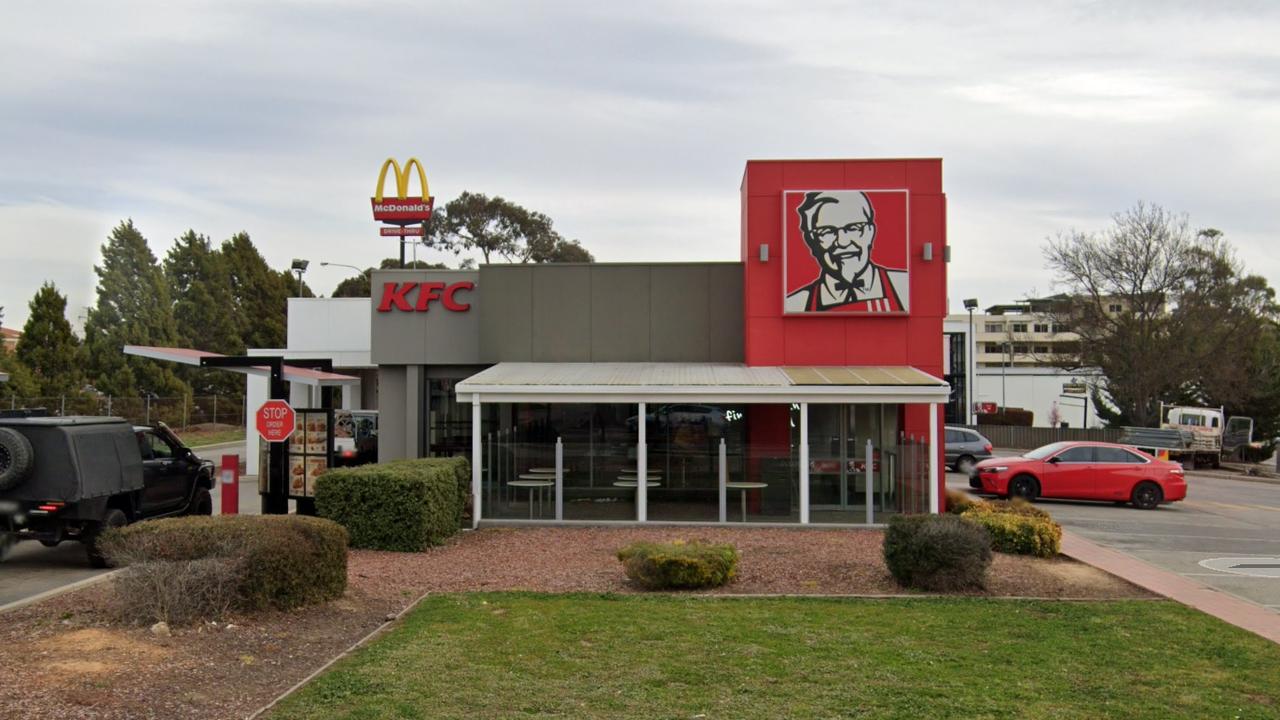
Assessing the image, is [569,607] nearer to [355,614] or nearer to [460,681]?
[355,614]

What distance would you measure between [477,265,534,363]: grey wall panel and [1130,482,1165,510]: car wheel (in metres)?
13.0

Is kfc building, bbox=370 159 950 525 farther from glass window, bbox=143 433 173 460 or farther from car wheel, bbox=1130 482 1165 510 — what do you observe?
car wheel, bbox=1130 482 1165 510

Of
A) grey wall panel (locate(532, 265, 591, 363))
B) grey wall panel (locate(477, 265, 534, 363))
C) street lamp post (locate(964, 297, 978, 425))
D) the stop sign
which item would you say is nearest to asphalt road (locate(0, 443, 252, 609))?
the stop sign

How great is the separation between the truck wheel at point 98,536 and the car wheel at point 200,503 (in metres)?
2.90

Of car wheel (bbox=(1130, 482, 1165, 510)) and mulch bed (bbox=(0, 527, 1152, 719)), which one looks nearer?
mulch bed (bbox=(0, 527, 1152, 719))

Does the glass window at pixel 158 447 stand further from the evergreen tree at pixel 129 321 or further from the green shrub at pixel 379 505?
the evergreen tree at pixel 129 321

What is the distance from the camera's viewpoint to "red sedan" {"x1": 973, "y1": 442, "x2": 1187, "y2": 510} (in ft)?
69.6

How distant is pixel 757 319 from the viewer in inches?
741

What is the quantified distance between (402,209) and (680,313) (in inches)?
384

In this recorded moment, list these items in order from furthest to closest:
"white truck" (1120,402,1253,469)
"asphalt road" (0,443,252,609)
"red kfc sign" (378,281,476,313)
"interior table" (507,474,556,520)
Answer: "white truck" (1120,402,1253,469)
"red kfc sign" (378,281,476,313)
"interior table" (507,474,556,520)
"asphalt road" (0,443,252,609)

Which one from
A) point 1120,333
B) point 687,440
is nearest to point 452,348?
point 687,440

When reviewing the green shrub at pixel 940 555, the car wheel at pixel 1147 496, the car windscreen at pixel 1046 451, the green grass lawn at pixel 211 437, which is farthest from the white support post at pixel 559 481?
the green grass lawn at pixel 211 437

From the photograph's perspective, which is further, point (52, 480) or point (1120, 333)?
point (1120, 333)

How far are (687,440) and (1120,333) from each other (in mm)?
36621
